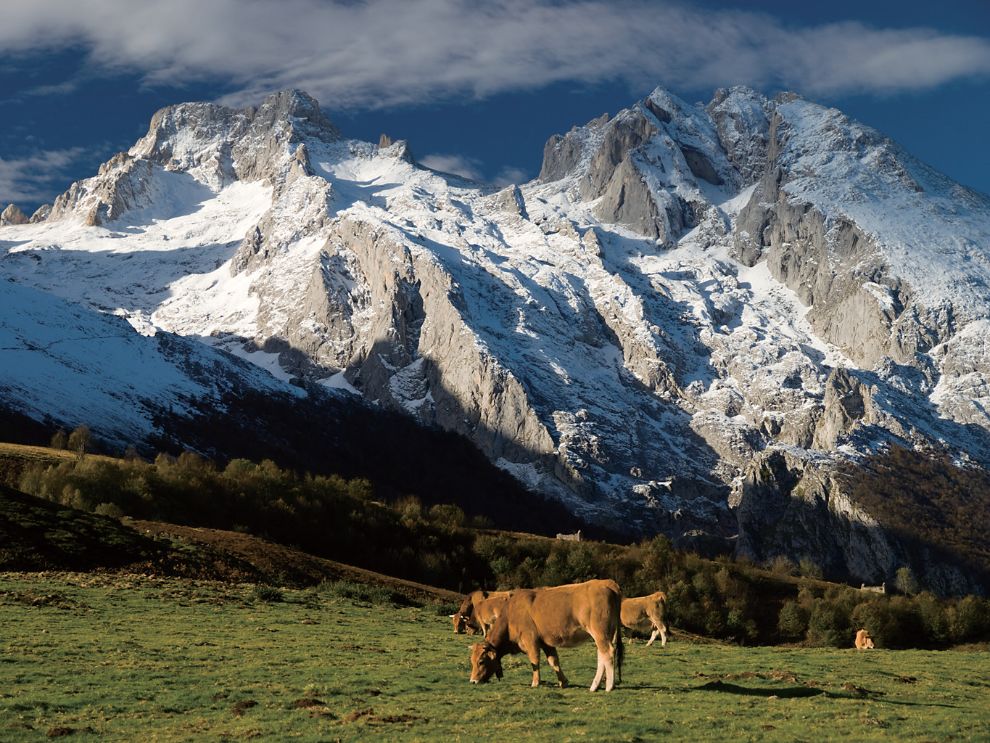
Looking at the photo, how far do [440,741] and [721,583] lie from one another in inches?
3075

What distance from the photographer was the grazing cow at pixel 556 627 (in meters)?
29.2

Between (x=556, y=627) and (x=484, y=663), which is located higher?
(x=556, y=627)

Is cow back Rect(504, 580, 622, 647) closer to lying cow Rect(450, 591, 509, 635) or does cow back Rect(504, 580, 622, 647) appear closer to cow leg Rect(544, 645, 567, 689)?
cow leg Rect(544, 645, 567, 689)

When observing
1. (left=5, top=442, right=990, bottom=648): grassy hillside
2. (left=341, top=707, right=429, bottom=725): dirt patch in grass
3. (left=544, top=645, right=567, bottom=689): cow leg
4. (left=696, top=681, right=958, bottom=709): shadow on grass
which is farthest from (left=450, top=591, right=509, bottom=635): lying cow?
(left=5, top=442, right=990, bottom=648): grassy hillside

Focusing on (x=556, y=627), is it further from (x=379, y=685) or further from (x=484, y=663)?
(x=379, y=685)

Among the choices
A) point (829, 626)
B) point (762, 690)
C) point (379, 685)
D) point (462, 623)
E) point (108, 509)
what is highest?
point (108, 509)

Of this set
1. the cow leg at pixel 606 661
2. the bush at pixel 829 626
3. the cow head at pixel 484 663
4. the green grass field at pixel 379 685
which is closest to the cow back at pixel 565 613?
the cow leg at pixel 606 661

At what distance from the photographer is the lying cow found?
33.9m

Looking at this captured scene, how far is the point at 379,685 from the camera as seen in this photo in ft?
106

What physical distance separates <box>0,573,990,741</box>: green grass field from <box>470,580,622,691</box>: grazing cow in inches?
34.0

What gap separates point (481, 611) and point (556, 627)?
5.77 m

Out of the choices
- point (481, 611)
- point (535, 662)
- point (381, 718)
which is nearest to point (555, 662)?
point (535, 662)

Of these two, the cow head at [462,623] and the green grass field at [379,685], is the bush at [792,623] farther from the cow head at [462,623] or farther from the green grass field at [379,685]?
the cow head at [462,623]

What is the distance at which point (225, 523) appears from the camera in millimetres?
96312
